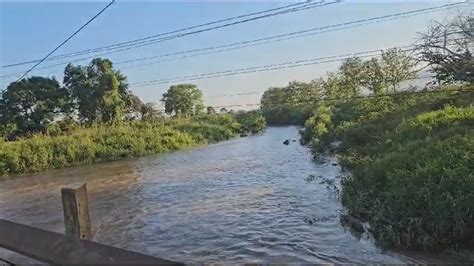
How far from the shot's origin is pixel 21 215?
11352 millimetres

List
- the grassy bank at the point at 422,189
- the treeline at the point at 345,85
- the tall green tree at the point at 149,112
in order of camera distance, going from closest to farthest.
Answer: the grassy bank at the point at 422,189
the treeline at the point at 345,85
the tall green tree at the point at 149,112

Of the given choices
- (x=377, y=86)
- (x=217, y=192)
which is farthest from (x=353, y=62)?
(x=217, y=192)

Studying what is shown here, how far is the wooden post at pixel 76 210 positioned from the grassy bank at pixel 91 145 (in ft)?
63.9

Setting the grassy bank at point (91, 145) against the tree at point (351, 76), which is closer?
the grassy bank at point (91, 145)

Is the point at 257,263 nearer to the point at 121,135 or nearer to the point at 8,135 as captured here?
the point at 121,135

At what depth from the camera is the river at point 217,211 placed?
7.33 m

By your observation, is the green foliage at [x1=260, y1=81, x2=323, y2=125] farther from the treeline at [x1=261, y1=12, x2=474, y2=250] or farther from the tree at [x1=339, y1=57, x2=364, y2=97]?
the treeline at [x1=261, y1=12, x2=474, y2=250]

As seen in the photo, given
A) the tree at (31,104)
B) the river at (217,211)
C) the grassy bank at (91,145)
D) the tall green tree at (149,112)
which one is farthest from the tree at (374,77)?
the tree at (31,104)

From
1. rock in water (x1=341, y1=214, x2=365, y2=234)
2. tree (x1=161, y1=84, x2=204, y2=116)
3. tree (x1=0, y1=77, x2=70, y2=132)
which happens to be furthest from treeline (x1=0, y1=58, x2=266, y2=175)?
rock in water (x1=341, y1=214, x2=365, y2=234)

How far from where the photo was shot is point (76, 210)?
465 cm

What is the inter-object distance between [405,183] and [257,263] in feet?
10.6

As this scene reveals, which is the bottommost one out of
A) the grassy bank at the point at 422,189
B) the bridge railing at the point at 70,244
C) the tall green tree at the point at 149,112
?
the grassy bank at the point at 422,189

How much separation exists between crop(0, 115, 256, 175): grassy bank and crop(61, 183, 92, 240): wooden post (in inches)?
767

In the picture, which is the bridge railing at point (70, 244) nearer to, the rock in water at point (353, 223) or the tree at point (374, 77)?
the rock in water at point (353, 223)
